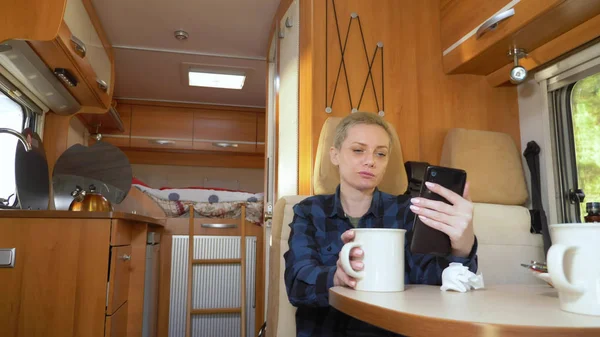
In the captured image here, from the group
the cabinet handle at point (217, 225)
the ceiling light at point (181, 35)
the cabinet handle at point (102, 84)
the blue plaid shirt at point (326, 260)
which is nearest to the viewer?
the blue plaid shirt at point (326, 260)

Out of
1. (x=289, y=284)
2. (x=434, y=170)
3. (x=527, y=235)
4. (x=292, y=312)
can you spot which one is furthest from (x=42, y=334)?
(x=527, y=235)

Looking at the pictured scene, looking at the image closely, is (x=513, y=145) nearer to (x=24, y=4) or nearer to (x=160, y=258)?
(x=24, y=4)

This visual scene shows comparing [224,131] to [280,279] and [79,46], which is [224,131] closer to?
[79,46]

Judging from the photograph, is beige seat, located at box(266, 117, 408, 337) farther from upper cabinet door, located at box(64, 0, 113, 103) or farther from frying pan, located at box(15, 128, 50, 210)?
frying pan, located at box(15, 128, 50, 210)

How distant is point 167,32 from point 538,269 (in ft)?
9.05

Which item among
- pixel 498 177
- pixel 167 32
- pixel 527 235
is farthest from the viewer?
pixel 167 32

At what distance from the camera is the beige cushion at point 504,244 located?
1694 millimetres

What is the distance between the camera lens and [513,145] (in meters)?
2.01

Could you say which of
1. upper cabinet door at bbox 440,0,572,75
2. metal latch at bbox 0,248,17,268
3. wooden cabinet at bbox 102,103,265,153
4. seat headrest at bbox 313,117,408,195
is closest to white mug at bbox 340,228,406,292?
seat headrest at bbox 313,117,408,195

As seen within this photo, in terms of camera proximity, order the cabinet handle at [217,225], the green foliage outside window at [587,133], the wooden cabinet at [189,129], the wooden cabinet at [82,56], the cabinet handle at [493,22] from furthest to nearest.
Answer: the wooden cabinet at [189,129]
the cabinet handle at [217,225]
the wooden cabinet at [82,56]
the green foliage outside window at [587,133]
the cabinet handle at [493,22]

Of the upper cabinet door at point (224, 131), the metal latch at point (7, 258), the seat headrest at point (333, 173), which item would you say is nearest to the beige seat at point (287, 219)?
the seat headrest at point (333, 173)

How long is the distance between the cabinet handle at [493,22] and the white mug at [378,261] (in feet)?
4.10

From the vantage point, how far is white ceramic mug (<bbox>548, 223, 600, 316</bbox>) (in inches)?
21.0

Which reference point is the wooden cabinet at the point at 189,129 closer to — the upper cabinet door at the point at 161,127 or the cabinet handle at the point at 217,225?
the upper cabinet door at the point at 161,127
